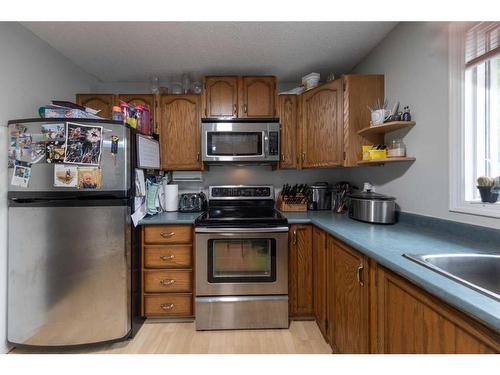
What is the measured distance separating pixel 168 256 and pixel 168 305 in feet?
1.36

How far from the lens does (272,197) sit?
99.3 inches

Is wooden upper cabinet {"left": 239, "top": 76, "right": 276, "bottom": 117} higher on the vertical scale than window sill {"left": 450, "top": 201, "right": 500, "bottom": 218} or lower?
higher

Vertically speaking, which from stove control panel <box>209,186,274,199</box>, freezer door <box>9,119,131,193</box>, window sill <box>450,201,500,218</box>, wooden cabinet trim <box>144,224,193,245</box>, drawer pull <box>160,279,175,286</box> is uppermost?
freezer door <box>9,119,131,193</box>

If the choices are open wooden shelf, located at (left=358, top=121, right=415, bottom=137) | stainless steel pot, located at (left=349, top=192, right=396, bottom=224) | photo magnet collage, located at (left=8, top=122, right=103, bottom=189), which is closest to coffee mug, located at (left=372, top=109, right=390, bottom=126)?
open wooden shelf, located at (left=358, top=121, right=415, bottom=137)

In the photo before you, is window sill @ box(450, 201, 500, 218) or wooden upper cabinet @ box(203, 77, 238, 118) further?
wooden upper cabinet @ box(203, 77, 238, 118)

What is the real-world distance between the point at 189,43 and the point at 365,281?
6.91ft

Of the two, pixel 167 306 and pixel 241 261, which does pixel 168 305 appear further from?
pixel 241 261

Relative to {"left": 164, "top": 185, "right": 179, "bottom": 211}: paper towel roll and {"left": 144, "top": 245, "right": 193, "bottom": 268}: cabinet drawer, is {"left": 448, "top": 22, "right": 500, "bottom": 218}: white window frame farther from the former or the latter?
{"left": 164, "top": 185, "right": 179, "bottom": 211}: paper towel roll

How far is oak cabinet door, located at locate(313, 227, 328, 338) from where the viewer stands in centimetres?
172

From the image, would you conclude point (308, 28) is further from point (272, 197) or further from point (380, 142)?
point (272, 197)

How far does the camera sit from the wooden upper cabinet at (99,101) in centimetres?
228

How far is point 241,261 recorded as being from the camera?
191 centimetres
